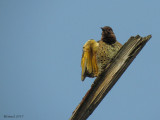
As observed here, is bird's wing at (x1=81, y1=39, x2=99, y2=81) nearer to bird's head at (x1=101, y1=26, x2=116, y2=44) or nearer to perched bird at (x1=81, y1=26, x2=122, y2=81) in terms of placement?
perched bird at (x1=81, y1=26, x2=122, y2=81)

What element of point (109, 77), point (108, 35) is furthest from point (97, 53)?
point (109, 77)

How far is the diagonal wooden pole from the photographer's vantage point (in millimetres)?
6758

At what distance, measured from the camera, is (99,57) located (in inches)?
364

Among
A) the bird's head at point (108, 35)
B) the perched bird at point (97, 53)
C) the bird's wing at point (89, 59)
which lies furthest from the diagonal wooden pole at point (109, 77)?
the bird's head at point (108, 35)

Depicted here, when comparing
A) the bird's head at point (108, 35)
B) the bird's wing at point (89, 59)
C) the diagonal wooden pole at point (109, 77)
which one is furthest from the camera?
the bird's head at point (108, 35)

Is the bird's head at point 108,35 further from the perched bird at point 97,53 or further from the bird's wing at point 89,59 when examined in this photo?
the bird's wing at point 89,59

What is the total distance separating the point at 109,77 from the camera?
6.95 meters

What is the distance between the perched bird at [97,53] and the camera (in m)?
8.98

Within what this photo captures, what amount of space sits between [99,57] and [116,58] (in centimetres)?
227

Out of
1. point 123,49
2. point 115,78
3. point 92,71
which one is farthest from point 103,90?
point 92,71

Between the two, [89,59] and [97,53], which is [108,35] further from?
[89,59]

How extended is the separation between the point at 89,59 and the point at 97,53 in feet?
1.03

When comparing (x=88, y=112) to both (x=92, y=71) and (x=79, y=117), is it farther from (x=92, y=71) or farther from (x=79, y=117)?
(x=92, y=71)

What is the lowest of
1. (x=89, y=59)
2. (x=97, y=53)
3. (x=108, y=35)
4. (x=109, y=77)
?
(x=109, y=77)
